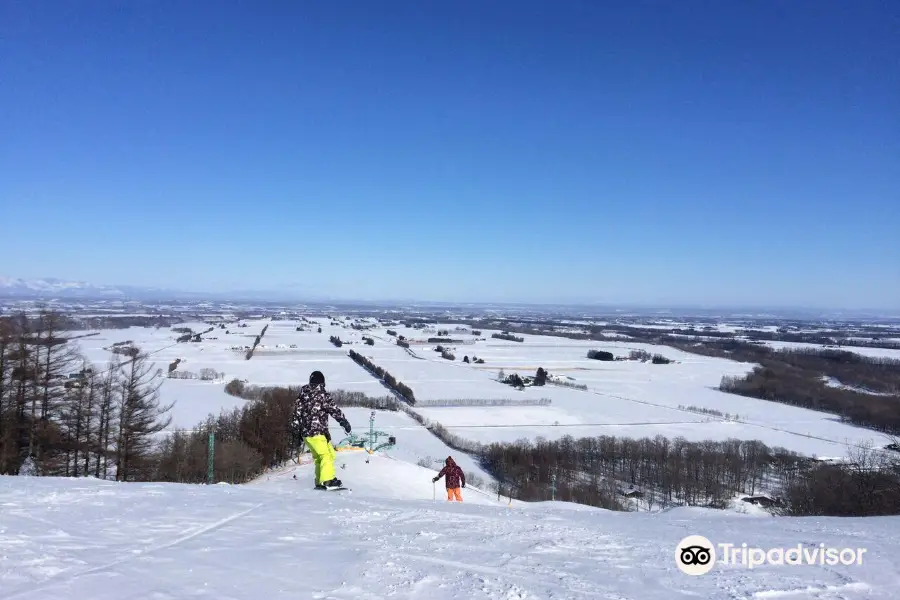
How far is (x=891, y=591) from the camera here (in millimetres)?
3793

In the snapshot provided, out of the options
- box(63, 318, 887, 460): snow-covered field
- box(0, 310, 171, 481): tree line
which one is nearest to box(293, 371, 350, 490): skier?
box(0, 310, 171, 481): tree line

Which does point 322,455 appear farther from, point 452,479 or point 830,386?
point 830,386

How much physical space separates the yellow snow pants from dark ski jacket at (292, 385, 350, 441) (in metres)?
0.09

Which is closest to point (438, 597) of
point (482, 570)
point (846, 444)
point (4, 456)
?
point (482, 570)

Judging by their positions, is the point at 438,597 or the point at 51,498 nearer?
the point at 438,597

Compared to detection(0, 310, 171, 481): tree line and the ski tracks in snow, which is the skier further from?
detection(0, 310, 171, 481): tree line

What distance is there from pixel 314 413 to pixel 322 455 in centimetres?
70

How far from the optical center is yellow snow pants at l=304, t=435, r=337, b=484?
7531 mm

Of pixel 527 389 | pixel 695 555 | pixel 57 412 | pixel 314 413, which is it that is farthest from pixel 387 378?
pixel 695 555

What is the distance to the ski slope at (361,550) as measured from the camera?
3.54m

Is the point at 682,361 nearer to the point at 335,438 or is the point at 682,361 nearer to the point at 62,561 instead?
the point at 335,438

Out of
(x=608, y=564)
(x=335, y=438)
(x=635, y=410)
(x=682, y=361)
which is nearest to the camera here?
(x=608, y=564)

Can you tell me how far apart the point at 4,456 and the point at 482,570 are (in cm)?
1550

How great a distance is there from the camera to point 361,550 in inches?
175
